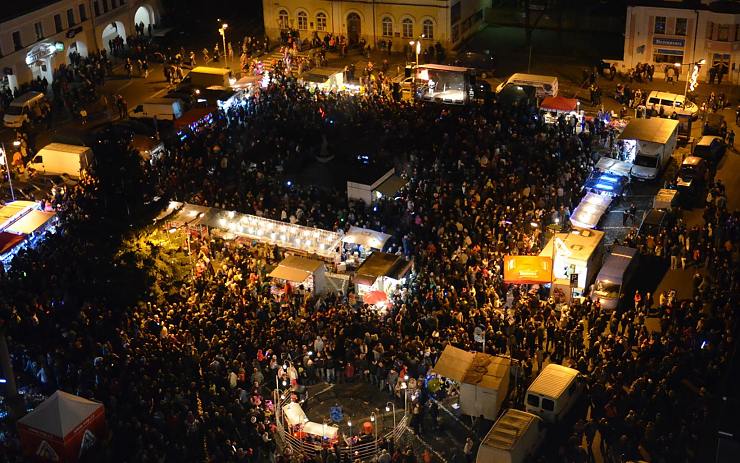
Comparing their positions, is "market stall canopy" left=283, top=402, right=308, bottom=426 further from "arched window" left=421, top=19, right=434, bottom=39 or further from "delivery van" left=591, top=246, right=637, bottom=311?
"arched window" left=421, top=19, right=434, bottom=39

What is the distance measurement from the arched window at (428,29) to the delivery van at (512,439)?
117ft

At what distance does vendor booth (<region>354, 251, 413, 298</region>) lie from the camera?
35.4 meters

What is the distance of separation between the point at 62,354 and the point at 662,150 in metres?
26.0

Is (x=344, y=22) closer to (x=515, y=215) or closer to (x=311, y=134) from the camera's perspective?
(x=311, y=134)

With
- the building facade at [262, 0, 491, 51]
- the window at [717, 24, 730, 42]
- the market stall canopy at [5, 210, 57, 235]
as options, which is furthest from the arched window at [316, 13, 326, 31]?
the market stall canopy at [5, 210, 57, 235]

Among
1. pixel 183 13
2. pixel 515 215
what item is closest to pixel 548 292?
pixel 515 215

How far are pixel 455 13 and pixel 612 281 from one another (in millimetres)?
29423

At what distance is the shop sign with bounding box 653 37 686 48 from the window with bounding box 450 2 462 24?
11.6 metres

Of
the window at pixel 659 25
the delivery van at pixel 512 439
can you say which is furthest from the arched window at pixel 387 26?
the delivery van at pixel 512 439

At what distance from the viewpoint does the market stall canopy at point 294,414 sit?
96.1ft

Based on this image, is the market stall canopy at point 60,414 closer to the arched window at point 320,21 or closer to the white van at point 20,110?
the white van at point 20,110

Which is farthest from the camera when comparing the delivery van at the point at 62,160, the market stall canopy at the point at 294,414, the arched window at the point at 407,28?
the arched window at the point at 407,28

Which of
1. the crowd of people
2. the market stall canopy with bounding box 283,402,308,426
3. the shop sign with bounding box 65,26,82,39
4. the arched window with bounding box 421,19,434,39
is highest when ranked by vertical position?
the shop sign with bounding box 65,26,82,39

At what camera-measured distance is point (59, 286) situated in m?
35.8
